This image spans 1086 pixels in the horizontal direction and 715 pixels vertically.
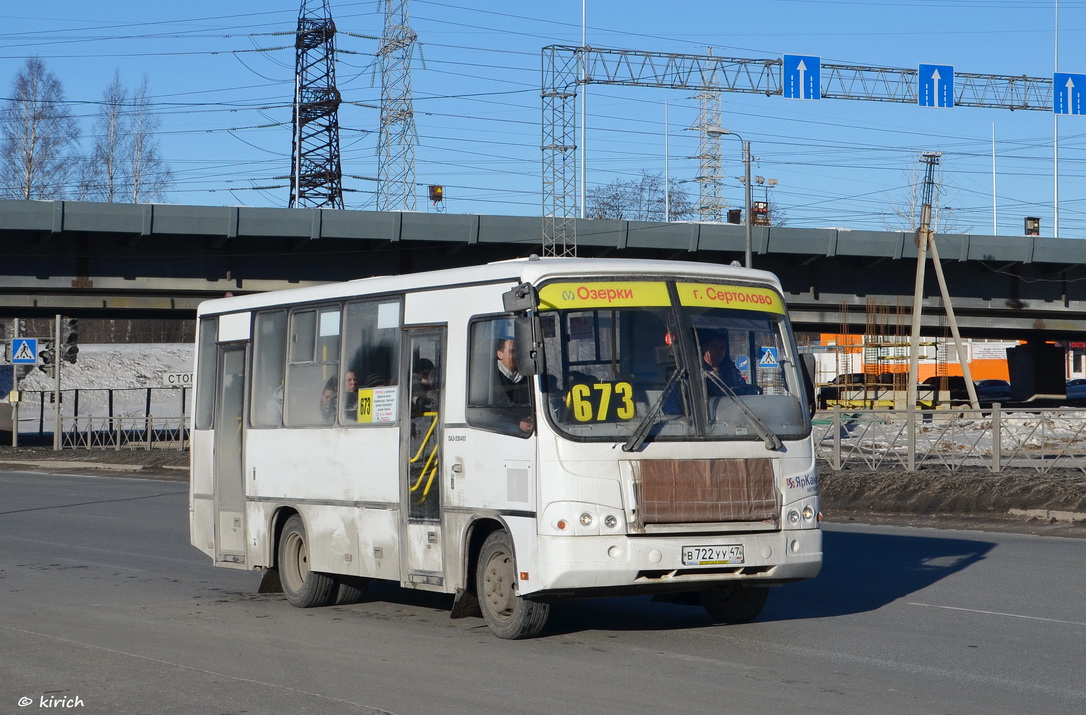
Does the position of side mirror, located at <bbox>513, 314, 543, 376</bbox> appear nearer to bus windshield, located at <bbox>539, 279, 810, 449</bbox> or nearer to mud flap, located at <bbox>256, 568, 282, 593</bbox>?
bus windshield, located at <bbox>539, 279, 810, 449</bbox>

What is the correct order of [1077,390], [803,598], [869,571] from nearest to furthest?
1. [803,598]
2. [869,571]
3. [1077,390]

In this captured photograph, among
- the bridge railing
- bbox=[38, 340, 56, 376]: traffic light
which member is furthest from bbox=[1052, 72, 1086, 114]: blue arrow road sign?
bbox=[38, 340, 56, 376]: traffic light

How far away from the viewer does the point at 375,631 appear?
10180 millimetres

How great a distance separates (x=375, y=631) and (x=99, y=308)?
107 feet

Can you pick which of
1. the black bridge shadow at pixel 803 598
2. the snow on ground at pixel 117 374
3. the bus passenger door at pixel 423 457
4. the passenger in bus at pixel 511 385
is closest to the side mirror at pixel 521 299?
the passenger in bus at pixel 511 385

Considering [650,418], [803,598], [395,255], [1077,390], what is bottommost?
[803,598]

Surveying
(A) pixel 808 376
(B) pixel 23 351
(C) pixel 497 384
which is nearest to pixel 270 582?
(C) pixel 497 384

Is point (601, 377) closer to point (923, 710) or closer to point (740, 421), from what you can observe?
point (740, 421)

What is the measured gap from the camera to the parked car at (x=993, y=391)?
236ft

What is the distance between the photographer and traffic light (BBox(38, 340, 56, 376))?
4050 centimetres

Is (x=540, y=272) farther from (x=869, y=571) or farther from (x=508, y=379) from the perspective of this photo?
(x=869, y=571)

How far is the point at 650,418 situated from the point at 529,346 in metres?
0.95

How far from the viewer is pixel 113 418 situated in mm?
44812

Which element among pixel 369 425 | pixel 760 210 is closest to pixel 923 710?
pixel 369 425
